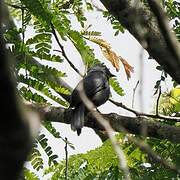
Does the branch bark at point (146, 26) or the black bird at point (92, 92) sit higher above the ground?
the branch bark at point (146, 26)

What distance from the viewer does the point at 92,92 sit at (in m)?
5.99

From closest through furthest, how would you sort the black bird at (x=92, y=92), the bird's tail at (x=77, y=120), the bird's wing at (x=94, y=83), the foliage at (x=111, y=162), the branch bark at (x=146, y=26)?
the branch bark at (x=146, y=26)
the foliage at (x=111, y=162)
the bird's tail at (x=77, y=120)
the black bird at (x=92, y=92)
the bird's wing at (x=94, y=83)

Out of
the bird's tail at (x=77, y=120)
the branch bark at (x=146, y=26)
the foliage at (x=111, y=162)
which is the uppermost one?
the branch bark at (x=146, y=26)

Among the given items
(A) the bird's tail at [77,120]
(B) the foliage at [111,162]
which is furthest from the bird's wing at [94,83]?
(B) the foliage at [111,162]

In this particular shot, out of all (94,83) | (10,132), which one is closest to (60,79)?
(94,83)

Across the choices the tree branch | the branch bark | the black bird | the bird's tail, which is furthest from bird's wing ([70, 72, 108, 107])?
the tree branch

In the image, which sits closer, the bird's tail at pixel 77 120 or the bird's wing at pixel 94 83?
the bird's tail at pixel 77 120

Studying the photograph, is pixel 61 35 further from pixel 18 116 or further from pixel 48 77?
pixel 18 116

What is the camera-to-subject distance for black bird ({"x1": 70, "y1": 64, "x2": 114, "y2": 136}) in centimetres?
460

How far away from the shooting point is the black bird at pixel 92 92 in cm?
460

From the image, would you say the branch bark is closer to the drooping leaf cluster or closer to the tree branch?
the drooping leaf cluster

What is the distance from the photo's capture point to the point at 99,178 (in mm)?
4293

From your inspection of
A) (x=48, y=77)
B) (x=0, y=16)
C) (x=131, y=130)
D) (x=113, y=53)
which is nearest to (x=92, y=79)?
(x=113, y=53)

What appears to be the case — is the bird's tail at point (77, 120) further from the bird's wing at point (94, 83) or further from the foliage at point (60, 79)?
the bird's wing at point (94, 83)
